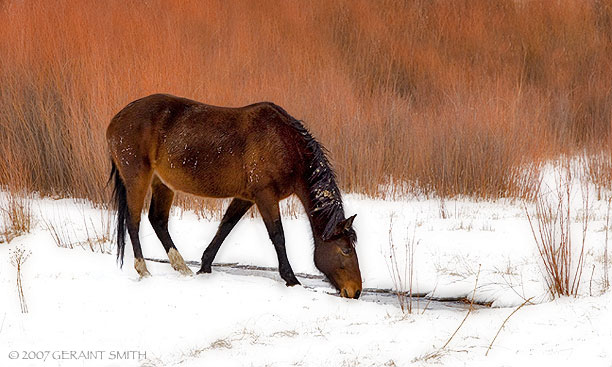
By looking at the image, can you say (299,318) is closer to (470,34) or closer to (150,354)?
(150,354)

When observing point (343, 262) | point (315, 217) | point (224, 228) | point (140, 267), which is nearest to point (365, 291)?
point (343, 262)

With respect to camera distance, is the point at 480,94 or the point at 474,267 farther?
the point at 480,94

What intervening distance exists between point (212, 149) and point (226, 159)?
0.45 feet

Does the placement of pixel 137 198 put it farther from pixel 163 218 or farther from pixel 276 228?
pixel 276 228

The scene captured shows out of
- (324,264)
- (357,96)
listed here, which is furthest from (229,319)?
(357,96)

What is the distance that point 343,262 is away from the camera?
5.28 m

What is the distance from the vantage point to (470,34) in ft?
43.3

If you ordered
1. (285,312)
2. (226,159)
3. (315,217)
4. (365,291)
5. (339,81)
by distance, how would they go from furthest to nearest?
1. (339,81)
2. (365,291)
3. (226,159)
4. (315,217)
5. (285,312)

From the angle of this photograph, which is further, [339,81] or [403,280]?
[339,81]

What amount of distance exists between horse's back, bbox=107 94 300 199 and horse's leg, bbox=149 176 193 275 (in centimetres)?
40

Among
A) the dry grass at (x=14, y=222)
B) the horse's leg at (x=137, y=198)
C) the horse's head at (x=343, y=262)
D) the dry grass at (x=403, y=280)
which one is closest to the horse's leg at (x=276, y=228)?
the horse's head at (x=343, y=262)

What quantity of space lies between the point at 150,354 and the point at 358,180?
5591mm

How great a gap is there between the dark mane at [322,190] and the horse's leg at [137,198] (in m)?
1.29

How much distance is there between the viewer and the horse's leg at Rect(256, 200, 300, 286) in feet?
18.1
